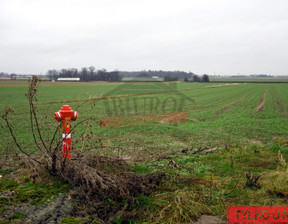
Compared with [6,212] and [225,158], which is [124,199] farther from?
[225,158]

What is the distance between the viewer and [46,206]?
2.81m

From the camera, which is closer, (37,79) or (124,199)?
(124,199)

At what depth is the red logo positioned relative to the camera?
2.73 metres

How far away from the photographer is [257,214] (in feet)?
9.43

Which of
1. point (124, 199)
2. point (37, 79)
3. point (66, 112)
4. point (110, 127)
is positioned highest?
point (37, 79)

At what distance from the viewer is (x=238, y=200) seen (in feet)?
10.7

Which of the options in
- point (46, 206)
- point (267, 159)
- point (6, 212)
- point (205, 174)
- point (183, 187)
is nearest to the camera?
point (6, 212)

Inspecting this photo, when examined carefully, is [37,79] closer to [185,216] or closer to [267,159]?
[185,216]

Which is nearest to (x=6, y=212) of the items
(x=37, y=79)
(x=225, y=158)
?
(x=37, y=79)

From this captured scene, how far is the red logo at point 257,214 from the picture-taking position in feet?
8.96

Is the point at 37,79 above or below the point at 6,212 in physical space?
above

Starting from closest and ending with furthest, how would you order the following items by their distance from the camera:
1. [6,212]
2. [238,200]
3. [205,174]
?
1. [6,212]
2. [238,200]
3. [205,174]

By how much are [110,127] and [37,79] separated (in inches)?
360

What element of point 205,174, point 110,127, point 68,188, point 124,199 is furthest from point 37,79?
point 110,127
